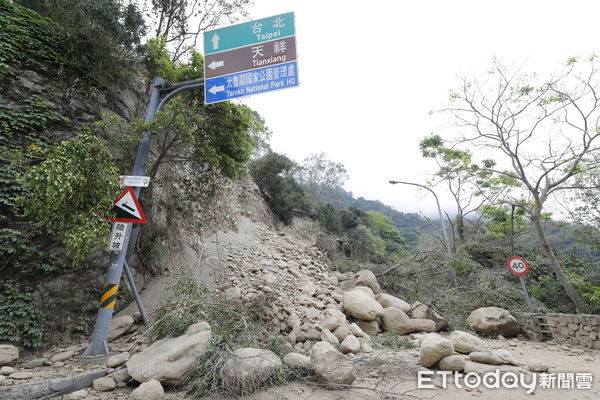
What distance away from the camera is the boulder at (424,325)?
7.13 m

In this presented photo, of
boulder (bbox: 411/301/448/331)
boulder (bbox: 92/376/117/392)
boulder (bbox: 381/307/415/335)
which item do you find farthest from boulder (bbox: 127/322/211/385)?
boulder (bbox: 411/301/448/331)

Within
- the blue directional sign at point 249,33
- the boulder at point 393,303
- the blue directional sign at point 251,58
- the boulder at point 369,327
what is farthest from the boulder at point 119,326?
the boulder at point 393,303

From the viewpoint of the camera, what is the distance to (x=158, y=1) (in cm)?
1000

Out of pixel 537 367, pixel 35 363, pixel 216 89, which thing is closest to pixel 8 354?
pixel 35 363

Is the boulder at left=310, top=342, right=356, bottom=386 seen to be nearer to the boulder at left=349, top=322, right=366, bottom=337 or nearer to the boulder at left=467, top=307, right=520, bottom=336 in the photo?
the boulder at left=349, top=322, right=366, bottom=337

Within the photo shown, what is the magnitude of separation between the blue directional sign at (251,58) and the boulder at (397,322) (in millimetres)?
6171

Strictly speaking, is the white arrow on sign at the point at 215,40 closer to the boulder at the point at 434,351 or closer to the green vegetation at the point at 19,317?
the green vegetation at the point at 19,317

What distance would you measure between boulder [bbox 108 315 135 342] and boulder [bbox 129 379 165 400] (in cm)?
246

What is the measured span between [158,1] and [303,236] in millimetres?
12750

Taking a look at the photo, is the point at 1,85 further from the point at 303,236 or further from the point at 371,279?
the point at 303,236

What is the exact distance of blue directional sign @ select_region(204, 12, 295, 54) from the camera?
5160mm

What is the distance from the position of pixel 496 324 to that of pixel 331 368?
6.36 meters

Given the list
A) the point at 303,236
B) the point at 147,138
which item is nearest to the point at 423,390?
the point at 147,138

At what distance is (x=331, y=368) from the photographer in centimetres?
352
